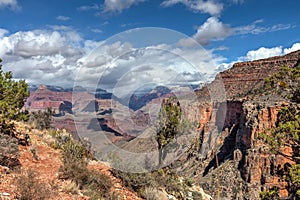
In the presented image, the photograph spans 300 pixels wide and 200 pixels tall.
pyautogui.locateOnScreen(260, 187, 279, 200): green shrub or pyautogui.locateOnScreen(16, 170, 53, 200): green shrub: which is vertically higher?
pyautogui.locateOnScreen(16, 170, 53, 200): green shrub

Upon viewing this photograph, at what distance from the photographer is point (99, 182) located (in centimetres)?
934

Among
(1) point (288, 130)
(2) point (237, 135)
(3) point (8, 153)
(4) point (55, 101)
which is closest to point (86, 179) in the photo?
(3) point (8, 153)

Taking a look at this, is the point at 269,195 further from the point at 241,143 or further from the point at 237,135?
the point at 237,135

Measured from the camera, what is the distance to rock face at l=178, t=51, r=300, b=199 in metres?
59.7

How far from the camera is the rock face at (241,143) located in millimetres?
59675

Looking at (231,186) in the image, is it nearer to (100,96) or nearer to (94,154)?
(94,154)

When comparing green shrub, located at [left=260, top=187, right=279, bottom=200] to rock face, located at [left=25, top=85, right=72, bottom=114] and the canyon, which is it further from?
rock face, located at [left=25, top=85, right=72, bottom=114]

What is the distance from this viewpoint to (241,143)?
79750 mm

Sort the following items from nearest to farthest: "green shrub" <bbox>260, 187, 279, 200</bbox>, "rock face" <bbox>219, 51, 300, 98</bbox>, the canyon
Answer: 1. "green shrub" <bbox>260, 187, 279, 200</bbox>
2. the canyon
3. "rock face" <bbox>219, 51, 300, 98</bbox>

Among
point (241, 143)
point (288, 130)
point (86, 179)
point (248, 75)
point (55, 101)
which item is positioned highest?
point (248, 75)

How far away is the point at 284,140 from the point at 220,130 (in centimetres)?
8186

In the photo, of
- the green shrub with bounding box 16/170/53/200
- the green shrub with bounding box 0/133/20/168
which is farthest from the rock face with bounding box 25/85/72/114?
the green shrub with bounding box 16/170/53/200

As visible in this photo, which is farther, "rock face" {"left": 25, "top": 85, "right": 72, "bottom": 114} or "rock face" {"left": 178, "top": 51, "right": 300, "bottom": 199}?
"rock face" {"left": 178, "top": 51, "right": 300, "bottom": 199}

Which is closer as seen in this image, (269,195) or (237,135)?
(269,195)
